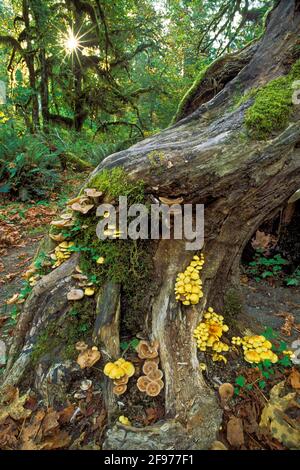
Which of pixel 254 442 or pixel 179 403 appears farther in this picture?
pixel 179 403

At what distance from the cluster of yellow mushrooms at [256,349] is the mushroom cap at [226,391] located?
386 millimetres

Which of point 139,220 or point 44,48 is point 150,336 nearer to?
point 139,220

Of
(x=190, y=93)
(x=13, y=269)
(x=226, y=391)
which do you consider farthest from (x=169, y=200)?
(x=13, y=269)

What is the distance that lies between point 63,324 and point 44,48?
10.4 m

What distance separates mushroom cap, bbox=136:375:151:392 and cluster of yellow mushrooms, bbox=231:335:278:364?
3.21 feet

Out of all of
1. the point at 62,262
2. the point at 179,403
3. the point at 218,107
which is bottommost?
the point at 179,403

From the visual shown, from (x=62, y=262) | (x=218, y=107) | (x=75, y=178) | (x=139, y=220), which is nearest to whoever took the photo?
(x=139, y=220)

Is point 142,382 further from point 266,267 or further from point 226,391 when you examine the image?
point 266,267

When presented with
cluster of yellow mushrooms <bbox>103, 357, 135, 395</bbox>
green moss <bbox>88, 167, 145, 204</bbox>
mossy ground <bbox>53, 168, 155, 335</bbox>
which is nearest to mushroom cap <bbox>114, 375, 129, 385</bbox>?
cluster of yellow mushrooms <bbox>103, 357, 135, 395</bbox>

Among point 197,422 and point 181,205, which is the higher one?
point 181,205

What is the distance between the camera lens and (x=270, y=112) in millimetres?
2885

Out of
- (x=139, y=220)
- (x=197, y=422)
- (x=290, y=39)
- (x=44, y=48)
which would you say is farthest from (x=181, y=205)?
(x=44, y=48)

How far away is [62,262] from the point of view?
308 centimetres

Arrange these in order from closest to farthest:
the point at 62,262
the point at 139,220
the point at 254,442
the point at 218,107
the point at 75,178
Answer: the point at 254,442, the point at 139,220, the point at 62,262, the point at 218,107, the point at 75,178
